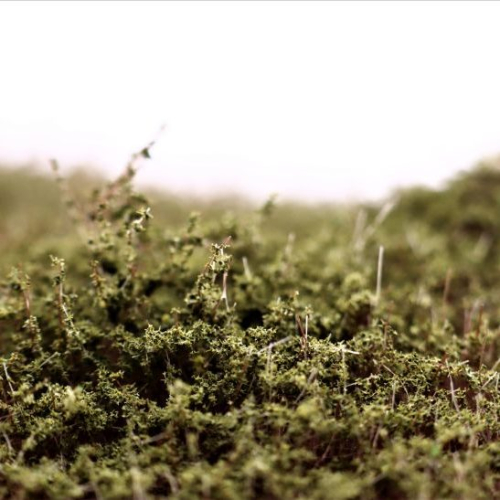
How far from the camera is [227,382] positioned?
8.86 ft

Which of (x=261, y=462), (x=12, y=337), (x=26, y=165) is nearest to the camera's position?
(x=261, y=462)

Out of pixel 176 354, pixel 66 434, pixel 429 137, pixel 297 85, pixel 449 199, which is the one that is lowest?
Result: pixel 66 434

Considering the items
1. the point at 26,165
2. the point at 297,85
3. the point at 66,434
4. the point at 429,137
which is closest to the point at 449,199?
the point at 429,137

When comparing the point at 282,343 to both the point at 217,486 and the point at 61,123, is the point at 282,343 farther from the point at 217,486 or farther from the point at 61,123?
the point at 61,123

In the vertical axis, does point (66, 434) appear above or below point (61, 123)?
below

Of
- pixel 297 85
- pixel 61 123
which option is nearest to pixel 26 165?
pixel 61 123

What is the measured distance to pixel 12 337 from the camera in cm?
305

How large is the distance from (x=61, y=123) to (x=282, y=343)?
6.95 m

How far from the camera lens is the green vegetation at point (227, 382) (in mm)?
2299

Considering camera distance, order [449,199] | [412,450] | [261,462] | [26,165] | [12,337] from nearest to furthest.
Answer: [261,462], [412,450], [12,337], [449,199], [26,165]

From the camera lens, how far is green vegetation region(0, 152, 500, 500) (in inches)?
90.5

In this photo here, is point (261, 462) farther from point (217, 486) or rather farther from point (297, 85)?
point (297, 85)

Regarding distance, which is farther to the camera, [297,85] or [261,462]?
[297,85]

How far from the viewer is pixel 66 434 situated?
261 cm
